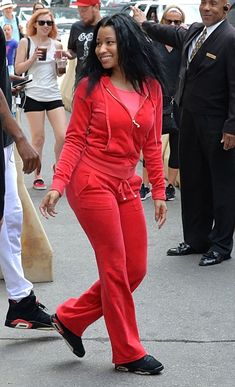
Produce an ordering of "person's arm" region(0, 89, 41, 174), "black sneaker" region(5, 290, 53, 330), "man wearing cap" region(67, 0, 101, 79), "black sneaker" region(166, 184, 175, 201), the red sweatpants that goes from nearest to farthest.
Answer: "person's arm" region(0, 89, 41, 174)
the red sweatpants
"black sneaker" region(5, 290, 53, 330)
"black sneaker" region(166, 184, 175, 201)
"man wearing cap" region(67, 0, 101, 79)

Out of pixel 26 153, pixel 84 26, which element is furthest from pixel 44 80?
pixel 26 153

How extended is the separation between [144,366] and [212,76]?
8.83 feet

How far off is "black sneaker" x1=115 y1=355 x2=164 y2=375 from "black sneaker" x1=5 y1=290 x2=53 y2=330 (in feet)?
2.05

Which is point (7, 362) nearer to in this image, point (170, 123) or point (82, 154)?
point (82, 154)

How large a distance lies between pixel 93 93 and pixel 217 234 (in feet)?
8.81

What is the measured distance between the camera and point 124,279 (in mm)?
4461

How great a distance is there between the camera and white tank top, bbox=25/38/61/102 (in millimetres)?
9469

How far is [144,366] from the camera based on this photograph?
4598mm

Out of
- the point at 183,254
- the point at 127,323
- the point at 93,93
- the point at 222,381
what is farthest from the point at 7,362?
the point at 183,254

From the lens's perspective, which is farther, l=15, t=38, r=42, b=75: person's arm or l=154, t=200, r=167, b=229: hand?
l=15, t=38, r=42, b=75: person's arm

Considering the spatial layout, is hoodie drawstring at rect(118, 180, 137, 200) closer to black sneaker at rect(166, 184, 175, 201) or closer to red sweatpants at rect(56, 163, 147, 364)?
red sweatpants at rect(56, 163, 147, 364)

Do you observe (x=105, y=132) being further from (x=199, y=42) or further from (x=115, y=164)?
(x=199, y=42)

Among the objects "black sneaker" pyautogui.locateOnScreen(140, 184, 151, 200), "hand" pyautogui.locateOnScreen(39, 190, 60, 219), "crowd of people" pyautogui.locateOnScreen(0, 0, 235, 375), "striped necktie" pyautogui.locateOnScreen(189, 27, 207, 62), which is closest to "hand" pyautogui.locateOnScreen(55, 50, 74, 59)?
"black sneaker" pyautogui.locateOnScreen(140, 184, 151, 200)

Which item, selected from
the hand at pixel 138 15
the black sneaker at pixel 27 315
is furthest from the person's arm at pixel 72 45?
the black sneaker at pixel 27 315
